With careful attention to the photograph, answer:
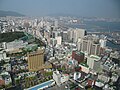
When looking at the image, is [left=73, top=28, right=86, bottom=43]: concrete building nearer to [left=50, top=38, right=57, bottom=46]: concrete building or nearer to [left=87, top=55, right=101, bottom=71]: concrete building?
[left=50, top=38, right=57, bottom=46]: concrete building

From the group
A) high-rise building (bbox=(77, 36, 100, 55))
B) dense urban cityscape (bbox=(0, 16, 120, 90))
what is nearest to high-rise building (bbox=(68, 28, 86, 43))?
dense urban cityscape (bbox=(0, 16, 120, 90))

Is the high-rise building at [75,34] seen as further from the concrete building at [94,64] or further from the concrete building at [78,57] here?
the concrete building at [94,64]

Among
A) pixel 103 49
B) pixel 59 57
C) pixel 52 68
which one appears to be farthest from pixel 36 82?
pixel 103 49

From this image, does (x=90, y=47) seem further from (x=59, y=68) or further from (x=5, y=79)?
(x=5, y=79)

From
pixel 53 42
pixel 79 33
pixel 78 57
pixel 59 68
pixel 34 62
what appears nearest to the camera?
pixel 34 62

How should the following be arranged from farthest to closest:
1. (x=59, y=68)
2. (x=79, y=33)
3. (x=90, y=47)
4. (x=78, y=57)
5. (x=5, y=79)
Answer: (x=79, y=33) → (x=90, y=47) → (x=78, y=57) → (x=59, y=68) → (x=5, y=79)

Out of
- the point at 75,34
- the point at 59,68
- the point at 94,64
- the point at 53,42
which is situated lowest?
the point at 59,68

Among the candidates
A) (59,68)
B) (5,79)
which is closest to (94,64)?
(59,68)

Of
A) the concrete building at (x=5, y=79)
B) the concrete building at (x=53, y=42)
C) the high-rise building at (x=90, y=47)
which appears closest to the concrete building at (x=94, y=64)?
the high-rise building at (x=90, y=47)

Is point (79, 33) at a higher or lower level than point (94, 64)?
higher

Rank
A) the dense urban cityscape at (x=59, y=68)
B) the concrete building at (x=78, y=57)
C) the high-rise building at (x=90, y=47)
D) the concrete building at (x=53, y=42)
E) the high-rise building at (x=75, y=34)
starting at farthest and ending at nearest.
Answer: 1. the high-rise building at (x=75, y=34)
2. the concrete building at (x=53, y=42)
3. the high-rise building at (x=90, y=47)
4. the concrete building at (x=78, y=57)
5. the dense urban cityscape at (x=59, y=68)

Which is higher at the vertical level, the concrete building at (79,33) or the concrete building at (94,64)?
the concrete building at (79,33)

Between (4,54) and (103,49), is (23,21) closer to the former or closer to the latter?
(4,54)
